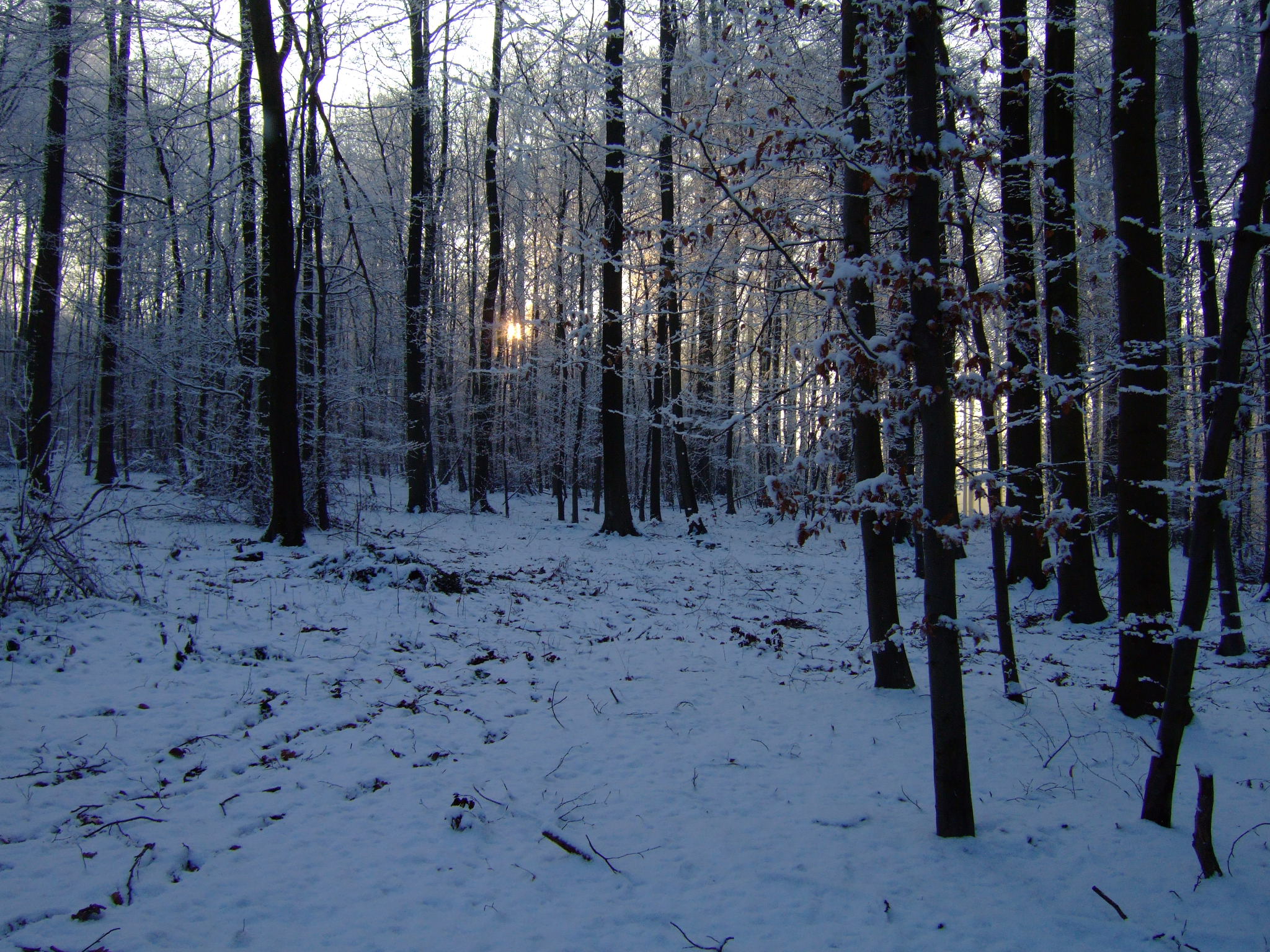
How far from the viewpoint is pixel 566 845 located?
10.3ft

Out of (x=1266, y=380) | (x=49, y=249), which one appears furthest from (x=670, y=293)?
(x=49, y=249)

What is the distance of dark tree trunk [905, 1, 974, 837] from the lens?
3.04 meters

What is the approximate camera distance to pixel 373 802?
339cm

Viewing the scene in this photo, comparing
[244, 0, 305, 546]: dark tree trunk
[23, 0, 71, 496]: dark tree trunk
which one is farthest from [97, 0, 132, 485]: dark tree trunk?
[244, 0, 305, 546]: dark tree trunk

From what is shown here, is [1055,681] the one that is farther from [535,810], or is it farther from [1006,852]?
[535,810]

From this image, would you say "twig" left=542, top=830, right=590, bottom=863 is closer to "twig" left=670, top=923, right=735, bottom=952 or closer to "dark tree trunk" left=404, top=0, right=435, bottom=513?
"twig" left=670, top=923, right=735, bottom=952

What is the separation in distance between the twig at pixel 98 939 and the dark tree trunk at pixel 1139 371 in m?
5.77

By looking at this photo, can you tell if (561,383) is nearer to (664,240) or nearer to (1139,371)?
(664,240)

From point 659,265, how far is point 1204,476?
3.99 metres

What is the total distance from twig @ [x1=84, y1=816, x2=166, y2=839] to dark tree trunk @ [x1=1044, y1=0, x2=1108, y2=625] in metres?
5.88

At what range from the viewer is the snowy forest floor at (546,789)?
2631 mm

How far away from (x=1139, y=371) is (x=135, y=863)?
20.8 feet

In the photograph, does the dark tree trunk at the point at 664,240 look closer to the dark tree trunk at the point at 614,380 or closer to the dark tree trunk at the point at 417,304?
the dark tree trunk at the point at 614,380

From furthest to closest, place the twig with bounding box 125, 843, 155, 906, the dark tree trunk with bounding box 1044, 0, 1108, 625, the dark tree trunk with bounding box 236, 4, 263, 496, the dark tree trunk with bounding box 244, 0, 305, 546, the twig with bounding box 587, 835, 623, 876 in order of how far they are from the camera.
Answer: the dark tree trunk with bounding box 236, 4, 263, 496
the dark tree trunk with bounding box 244, 0, 305, 546
the dark tree trunk with bounding box 1044, 0, 1108, 625
the twig with bounding box 587, 835, 623, 876
the twig with bounding box 125, 843, 155, 906
